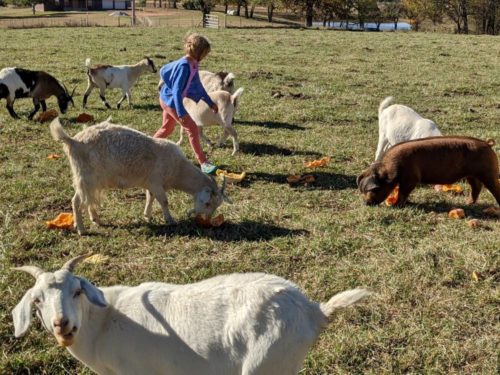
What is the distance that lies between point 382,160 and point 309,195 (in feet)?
3.94

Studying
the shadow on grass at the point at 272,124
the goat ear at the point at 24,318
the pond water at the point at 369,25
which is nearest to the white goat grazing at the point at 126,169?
the goat ear at the point at 24,318

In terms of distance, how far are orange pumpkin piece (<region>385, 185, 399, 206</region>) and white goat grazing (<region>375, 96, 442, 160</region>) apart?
144cm

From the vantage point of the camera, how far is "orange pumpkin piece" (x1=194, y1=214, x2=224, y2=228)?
7.17 meters

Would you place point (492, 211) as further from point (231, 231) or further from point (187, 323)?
point (187, 323)

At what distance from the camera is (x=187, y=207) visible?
26.1 feet

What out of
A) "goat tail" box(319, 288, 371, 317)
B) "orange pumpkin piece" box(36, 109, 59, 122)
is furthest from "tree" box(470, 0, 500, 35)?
"goat tail" box(319, 288, 371, 317)

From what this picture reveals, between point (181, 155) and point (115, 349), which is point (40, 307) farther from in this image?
point (181, 155)

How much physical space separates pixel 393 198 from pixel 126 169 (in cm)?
387

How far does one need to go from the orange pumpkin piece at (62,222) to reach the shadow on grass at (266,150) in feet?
14.1

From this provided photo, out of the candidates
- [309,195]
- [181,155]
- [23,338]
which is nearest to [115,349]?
[23,338]

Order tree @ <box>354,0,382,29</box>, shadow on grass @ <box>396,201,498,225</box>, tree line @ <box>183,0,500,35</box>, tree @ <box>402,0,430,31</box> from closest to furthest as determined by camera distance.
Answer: shadow on grass @ <box>396,201,498,225</box>
tree line @ <box>183,0,500,35</box>
tree @ <box>402,0,430,31</box>
tree @ <box>354,0,382,29</box>

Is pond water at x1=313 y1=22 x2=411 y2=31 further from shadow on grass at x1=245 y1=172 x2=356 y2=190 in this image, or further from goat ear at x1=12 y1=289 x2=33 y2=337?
goat ear at x1=12 y1=289 x2=33 y2=337

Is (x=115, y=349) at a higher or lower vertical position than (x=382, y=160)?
lower

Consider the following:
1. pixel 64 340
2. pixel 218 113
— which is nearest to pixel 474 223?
pixel 218 113
